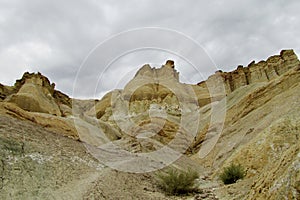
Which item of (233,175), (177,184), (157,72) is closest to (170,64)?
(157,72)

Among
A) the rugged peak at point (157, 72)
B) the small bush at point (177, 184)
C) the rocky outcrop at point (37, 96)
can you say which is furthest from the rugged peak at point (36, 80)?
the small bush at point (177, 184)

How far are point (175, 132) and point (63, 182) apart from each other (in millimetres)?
22996

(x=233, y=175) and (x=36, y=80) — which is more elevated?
(x=36, y=80)

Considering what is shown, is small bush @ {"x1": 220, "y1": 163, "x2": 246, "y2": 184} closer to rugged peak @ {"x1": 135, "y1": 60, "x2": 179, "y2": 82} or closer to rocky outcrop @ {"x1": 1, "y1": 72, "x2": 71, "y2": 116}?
rocky outcrop @ {"x1": 1, "y1": 72, "x2": 71, "y2": 116}

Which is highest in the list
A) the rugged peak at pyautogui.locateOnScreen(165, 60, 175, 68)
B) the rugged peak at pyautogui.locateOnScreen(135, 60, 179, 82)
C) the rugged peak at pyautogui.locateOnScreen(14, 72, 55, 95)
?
the rugged peak at pyautogui.locateOnScreen(165, 60, 175, 68)

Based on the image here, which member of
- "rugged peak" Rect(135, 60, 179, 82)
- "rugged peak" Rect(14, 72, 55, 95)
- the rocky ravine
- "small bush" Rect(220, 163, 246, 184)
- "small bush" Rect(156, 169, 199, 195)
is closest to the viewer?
the rocky ravine

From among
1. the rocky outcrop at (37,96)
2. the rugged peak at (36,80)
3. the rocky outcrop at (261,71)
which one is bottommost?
the rocky outcrop at (37,96)

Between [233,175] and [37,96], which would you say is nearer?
[233,175]

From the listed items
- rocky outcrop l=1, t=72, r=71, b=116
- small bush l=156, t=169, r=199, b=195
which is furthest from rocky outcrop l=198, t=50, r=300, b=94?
small bush l=156, t=169, r=199, b=195

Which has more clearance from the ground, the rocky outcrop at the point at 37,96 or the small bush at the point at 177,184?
the rocky outcrop at the point at 37,96

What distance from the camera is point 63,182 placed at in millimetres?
11219

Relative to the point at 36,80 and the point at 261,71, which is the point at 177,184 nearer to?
the point at 36,80

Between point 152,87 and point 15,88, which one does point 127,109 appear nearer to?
point 152,87

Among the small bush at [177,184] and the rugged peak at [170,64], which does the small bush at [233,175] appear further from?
the rugged peak at [170,64]
